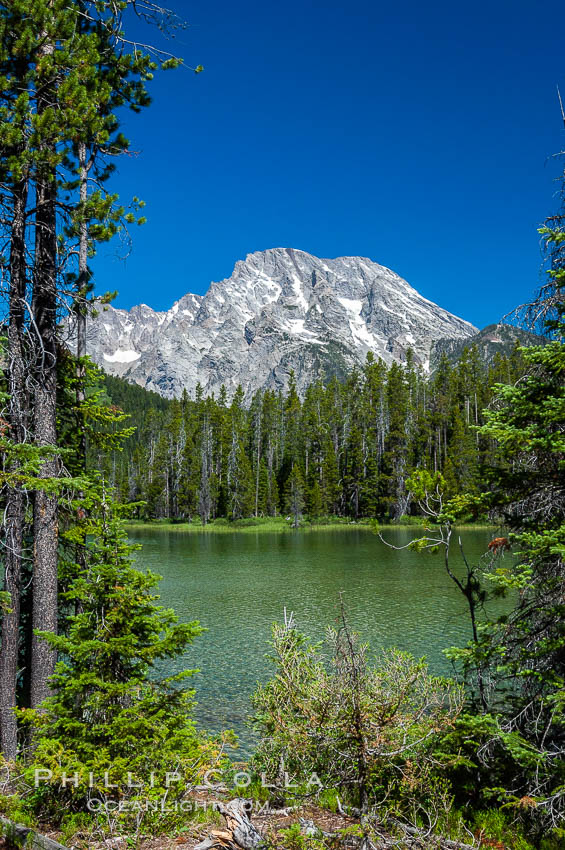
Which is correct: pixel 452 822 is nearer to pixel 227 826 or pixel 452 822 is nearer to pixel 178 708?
pixel 227 826

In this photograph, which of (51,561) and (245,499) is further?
(245,499)

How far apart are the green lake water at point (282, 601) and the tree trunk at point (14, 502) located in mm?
4620

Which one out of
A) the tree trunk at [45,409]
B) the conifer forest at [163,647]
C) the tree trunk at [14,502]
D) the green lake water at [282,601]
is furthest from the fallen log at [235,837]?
the green lake water at [282,601]

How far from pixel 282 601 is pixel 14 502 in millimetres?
16941

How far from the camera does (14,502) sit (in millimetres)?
7535

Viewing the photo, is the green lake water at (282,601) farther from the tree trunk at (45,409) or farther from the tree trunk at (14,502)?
the tree trunk at (45,409)

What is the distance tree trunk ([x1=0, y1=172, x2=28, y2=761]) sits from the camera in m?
7.21

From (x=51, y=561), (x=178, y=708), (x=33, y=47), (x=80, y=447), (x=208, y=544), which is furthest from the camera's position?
(x=208, y=544)

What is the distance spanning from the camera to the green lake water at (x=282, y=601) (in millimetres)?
14148

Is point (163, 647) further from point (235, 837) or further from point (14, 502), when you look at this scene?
point (14, 502)

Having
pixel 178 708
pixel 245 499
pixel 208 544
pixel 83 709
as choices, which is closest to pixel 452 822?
pixel 178 708

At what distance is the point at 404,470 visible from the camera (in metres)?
71.2

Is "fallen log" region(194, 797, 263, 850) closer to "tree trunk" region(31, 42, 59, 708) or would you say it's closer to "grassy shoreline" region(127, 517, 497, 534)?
"tree trunk" region(31, 42, 59, 708)

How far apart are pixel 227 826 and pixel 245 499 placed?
6782 cm
